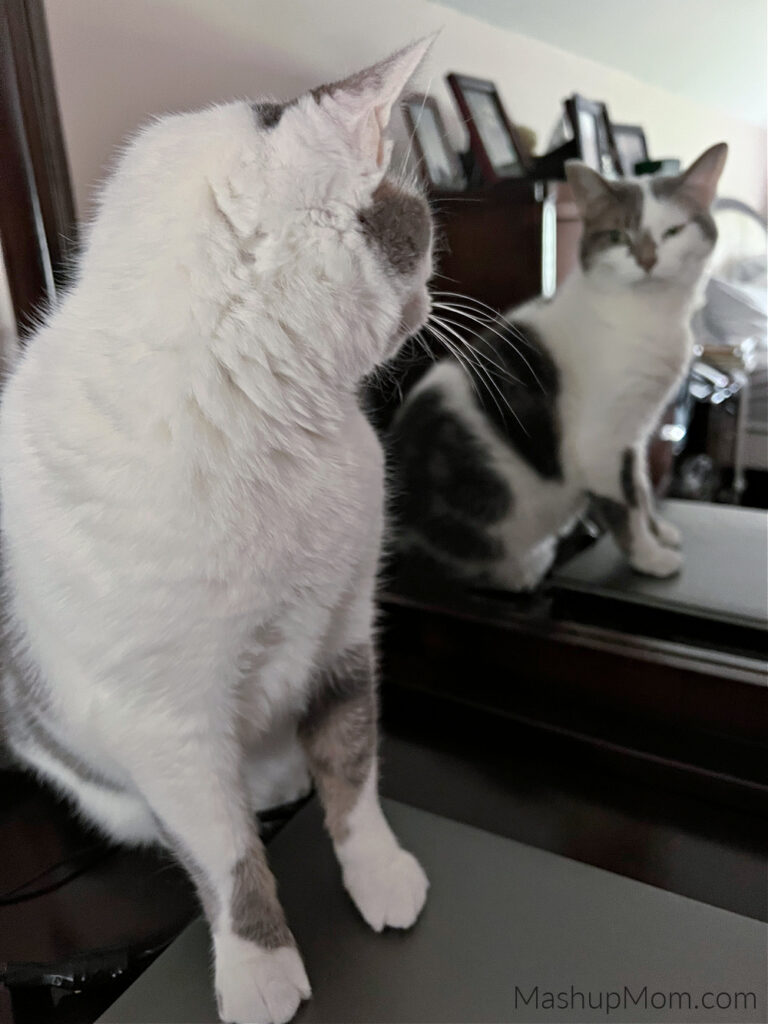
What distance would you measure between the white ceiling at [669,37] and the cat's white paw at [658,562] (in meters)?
0.51

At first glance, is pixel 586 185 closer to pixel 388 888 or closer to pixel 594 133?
pixel 594 133

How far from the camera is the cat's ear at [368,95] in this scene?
0.41 m

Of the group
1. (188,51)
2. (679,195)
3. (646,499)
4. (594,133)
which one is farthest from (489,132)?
(646,499)

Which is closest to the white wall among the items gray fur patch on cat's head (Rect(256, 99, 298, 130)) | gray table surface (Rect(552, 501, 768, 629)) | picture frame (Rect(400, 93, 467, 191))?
picture frame (Rect(400, 93, 467, 191))

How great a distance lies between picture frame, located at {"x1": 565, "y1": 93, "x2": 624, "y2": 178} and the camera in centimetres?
90

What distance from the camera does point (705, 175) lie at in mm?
782

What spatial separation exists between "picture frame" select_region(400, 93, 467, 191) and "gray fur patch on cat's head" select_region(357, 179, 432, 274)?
0.22 meters

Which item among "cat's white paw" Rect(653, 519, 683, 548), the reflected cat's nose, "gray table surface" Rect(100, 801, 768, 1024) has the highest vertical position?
the reflected cat's nose

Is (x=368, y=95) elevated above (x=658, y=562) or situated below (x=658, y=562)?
above

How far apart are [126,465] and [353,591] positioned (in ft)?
0.71

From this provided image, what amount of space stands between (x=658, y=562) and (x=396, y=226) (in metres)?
0.58

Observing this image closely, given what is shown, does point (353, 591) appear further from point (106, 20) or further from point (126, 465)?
point (106, 20)

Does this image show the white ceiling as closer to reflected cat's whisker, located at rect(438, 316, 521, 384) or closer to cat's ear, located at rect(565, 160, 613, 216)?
cat's ear, located at rect(565, 160, 613, 216)

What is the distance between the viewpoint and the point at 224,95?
2.21 ft
